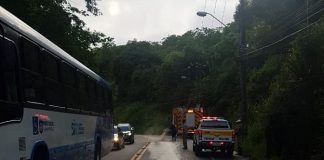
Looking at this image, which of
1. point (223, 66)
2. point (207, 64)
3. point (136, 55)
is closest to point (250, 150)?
point (223, 66)

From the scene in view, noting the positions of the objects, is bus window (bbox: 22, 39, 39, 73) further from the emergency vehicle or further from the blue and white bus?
the emergency vehicle

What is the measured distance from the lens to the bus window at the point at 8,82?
777 centimetres

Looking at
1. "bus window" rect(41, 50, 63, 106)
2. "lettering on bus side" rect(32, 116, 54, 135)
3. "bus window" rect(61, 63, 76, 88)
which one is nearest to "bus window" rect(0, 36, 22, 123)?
"lettering on bus side" rect(32, 116, 54, 135)

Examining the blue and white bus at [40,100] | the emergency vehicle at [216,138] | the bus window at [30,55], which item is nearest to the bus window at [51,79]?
the blue and white bus at [40,100]

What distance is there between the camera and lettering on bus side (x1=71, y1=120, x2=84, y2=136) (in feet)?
43.7

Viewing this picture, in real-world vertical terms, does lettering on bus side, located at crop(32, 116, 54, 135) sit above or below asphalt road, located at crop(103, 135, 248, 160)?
above

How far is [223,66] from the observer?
7006cm

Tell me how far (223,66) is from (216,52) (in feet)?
22.3

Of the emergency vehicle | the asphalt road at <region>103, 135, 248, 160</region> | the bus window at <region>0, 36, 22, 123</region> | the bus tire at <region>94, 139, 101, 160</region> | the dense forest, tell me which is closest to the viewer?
the bus window at <region>0, 36, 22, 123</region>

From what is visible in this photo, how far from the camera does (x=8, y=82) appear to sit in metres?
8.04

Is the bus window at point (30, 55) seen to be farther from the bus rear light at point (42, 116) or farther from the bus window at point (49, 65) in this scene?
the bus rear light at point (42, 116)

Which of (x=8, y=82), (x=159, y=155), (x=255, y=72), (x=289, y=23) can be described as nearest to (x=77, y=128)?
(x=8, y=82)

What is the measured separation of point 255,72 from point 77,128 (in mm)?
35300

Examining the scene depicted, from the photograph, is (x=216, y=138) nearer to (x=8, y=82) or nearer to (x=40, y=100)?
(x=40, y=100)
